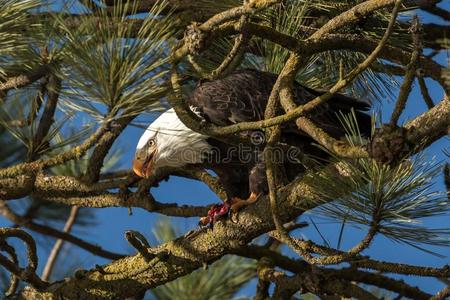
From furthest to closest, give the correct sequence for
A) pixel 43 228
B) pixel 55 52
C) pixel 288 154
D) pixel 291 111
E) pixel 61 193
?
1. pixel 43 228
2. pixel 61 193
3. pixel 288 154
4. pixel 55 52
5. pixel 291 111

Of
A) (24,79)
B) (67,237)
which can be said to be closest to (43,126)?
(24,79)

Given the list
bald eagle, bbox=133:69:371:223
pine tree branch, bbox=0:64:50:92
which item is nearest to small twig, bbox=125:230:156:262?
bald eagle, bbox=133:69:371:223

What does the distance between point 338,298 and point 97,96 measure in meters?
1.21

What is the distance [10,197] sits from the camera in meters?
3.28

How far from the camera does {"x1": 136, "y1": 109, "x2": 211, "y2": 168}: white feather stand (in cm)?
363

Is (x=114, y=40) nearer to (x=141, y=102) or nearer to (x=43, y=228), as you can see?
(x=141, y=102)

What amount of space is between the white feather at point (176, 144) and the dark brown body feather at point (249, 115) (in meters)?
0.06

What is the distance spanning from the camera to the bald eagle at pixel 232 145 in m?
3.37

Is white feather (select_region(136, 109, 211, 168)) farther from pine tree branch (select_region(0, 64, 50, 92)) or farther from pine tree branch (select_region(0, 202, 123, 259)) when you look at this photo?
pine tree branch (select_region(0, 64, 50, 92))

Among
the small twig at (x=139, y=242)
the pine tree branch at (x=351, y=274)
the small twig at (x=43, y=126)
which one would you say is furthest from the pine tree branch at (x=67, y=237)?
the small twig at (x=139, y=242)

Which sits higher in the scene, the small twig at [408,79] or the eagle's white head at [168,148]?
the eagle's white head at [168,148]

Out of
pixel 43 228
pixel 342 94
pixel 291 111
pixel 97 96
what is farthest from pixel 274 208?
pixel 43 228

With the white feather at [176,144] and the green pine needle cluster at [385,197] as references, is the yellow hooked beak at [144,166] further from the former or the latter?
the green pine needle cluster at [385,197]

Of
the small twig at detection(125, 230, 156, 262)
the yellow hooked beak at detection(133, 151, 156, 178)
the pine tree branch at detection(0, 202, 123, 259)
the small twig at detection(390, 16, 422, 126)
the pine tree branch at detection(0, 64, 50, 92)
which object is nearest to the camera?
the small twig at detection(390, 16, 422, 126)
